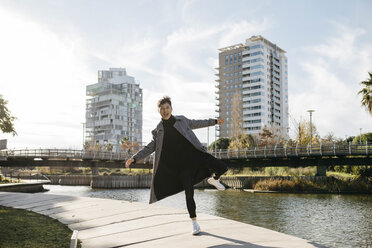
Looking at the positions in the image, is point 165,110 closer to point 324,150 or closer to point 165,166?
point 165,166

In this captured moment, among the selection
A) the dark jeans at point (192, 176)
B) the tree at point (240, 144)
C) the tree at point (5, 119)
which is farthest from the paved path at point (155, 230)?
the tree at point (240, 144)

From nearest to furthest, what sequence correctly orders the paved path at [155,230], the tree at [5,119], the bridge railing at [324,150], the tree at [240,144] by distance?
the paved path at [155,230] < the tree at [5,119] < the bridge railing at [324,150] < the tree at [240,144]

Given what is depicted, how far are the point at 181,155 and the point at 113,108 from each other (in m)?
170

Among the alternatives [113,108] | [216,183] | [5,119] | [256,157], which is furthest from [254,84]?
[216,183]

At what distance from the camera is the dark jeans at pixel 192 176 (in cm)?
566

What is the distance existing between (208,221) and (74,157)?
1673 inches

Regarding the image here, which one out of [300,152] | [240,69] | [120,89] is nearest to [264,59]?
[240,69]

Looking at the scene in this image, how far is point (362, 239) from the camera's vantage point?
11.4m

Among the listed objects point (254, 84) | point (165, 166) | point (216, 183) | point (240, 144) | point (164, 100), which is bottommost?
point (216, 183)

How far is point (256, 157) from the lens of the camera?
42438mm

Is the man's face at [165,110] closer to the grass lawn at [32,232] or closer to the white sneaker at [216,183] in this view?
the white sneaker at [216,183]

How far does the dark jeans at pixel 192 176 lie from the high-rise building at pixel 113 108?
534ft

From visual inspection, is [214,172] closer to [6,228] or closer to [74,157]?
[6,228]

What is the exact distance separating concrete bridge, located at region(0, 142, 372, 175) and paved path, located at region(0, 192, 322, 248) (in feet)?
110
